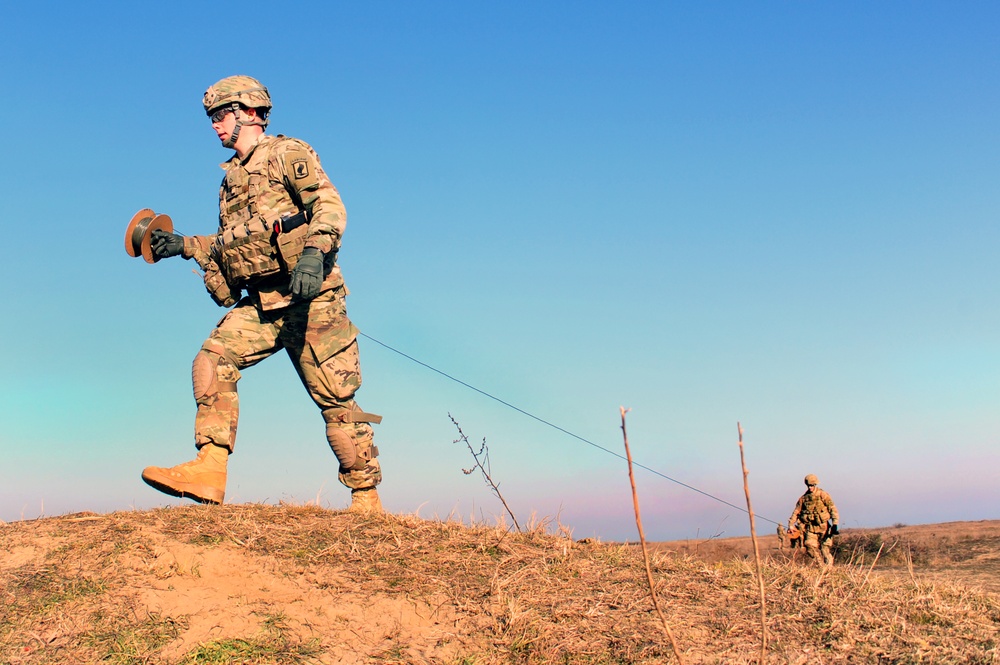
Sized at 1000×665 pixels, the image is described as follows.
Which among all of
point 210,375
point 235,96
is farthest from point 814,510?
point 235,96

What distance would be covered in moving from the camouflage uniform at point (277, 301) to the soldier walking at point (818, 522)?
7.80m

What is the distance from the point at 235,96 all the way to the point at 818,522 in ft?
31.5

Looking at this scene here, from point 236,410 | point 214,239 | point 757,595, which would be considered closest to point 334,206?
point 214,239

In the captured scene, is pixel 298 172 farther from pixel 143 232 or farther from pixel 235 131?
pixel 143 232

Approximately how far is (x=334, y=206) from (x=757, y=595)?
3.67 metres

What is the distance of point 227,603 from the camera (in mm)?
4340

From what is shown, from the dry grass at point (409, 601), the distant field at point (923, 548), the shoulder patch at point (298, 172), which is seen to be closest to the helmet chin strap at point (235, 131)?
the shoulder patch at point (298, 172)

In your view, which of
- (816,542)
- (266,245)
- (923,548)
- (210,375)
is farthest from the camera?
(923,548)

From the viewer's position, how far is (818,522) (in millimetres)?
12234

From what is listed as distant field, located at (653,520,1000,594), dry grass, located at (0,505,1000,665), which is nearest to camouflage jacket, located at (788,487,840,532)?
distant field, located at (653,520,1000,594)

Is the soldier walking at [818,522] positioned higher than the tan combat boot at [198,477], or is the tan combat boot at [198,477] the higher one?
the tan combat boot at [198,477]

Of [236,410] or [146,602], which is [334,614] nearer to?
[146,602]

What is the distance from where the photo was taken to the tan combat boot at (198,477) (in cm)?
555

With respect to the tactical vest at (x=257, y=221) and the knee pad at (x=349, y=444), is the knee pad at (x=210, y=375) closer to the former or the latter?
the tactical vest at (x=257, y=221)
